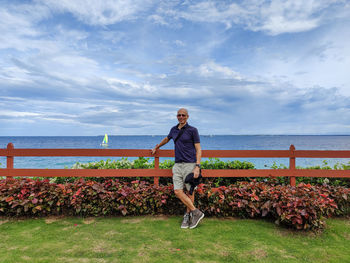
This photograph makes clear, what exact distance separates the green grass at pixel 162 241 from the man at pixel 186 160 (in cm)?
28

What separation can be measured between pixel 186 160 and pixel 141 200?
1.41 meters

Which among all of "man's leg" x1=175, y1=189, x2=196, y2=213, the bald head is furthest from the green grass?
the bald head

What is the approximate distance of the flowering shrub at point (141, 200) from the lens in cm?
511

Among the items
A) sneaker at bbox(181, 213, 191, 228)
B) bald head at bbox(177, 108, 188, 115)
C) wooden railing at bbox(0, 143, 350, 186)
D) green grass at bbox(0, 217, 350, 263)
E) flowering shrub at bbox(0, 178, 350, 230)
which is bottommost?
green grass at bbox(0, 217, 350, 263)

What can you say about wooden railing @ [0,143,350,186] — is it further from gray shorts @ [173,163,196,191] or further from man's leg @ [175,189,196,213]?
man's leg @ [175,189,196,213]

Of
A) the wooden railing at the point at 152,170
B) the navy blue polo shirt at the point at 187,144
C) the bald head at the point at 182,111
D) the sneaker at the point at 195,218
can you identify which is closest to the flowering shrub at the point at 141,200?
the wooden railing at the point at 152,170

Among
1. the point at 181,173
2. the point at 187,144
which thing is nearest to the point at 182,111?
the point at 187,144

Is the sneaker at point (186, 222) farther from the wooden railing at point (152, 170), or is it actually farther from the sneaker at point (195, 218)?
the wooden railing at point (152, 170)

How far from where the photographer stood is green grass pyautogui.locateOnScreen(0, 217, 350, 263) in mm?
3535

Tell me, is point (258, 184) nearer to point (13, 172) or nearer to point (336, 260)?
point (336, 260)

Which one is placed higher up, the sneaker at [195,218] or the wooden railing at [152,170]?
the wooden railing at [152,170]

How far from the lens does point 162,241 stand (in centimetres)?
406

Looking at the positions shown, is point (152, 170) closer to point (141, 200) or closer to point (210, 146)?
point (141, 200)

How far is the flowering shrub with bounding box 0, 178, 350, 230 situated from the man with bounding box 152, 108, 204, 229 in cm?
57
